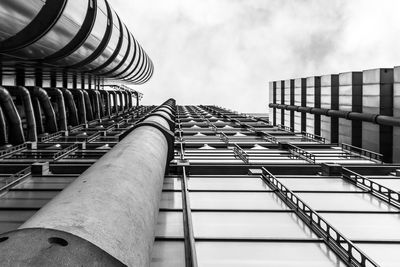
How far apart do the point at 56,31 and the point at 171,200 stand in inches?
434

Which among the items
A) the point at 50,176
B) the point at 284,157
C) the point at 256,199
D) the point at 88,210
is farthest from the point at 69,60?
the point at 88,210

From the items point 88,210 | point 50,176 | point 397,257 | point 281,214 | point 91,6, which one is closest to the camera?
point 88,210

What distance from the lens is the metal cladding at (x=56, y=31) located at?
14.5 meters

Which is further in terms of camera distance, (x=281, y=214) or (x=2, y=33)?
(x=2, y=33)

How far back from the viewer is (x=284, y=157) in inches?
829

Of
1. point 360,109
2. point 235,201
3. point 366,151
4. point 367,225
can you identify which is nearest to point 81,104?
point 360,109

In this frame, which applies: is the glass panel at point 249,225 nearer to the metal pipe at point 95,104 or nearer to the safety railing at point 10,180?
the safety railing at point 10,180

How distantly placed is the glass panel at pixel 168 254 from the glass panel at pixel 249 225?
0.70 metres

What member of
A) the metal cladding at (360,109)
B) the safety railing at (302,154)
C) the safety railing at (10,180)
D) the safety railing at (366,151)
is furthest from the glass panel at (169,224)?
the metal cladding at (360,109)

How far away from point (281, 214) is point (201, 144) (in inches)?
568

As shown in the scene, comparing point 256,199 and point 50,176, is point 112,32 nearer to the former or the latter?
point 50,176

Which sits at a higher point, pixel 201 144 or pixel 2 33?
pixel 2 33

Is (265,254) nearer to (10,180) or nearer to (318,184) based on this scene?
(318,184)

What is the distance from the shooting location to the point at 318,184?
45.4 ft
